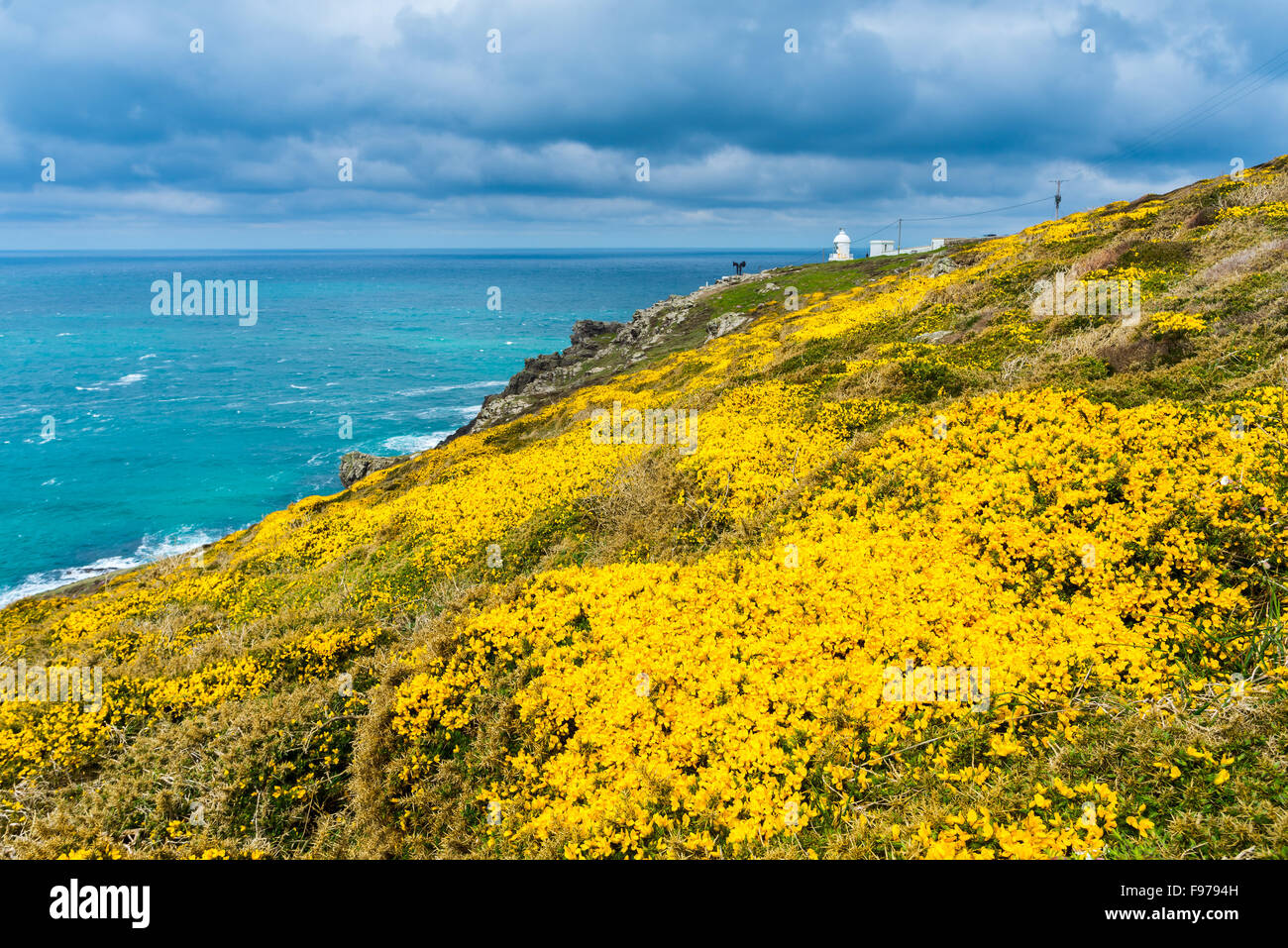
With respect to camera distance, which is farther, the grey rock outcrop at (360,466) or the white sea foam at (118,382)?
the white sea foam at (118,382)

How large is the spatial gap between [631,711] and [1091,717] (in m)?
6.00

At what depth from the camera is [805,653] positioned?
9.28 metres

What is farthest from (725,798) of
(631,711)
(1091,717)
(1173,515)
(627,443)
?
(627,443)

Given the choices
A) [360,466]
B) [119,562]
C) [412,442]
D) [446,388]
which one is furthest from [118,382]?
[360,466]

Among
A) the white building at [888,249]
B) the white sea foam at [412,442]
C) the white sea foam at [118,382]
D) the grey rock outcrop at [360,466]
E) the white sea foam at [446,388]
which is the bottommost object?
the grey rock outcrop at [360,466]

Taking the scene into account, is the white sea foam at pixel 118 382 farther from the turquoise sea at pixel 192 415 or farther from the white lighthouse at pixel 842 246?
the white lighthouse at pixel 842 246

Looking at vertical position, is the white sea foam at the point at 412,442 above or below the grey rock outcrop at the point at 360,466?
above

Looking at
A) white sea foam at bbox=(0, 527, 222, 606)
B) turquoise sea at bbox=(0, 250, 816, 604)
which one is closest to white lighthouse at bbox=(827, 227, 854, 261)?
turquoise sea at bbox=(0, 250, 816, 604)

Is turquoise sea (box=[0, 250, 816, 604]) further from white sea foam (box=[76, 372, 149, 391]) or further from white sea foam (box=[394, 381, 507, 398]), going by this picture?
white sea foam (box=[394, 381, 507, 398])

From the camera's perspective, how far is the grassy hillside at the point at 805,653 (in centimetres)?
689

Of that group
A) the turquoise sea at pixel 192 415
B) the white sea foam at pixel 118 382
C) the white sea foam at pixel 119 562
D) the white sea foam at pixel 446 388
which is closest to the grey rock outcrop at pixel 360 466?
the turquoise sea at pixel 192 415

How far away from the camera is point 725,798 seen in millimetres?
7496

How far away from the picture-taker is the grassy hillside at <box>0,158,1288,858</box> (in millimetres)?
6891

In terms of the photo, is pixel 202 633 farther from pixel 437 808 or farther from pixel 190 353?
pixel 190 353
